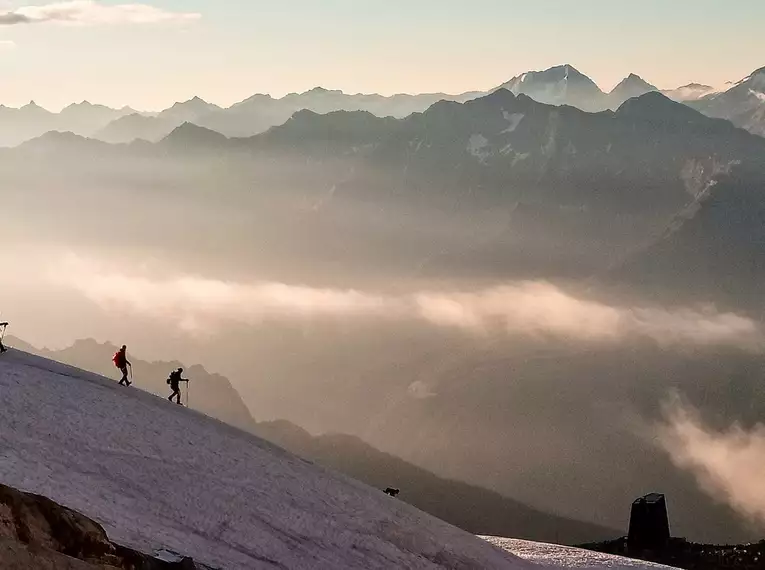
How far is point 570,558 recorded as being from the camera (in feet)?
202

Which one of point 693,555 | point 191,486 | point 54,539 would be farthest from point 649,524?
point 54,539

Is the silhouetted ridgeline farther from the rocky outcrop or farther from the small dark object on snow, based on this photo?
the rocky outcrop

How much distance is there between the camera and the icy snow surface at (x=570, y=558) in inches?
2290

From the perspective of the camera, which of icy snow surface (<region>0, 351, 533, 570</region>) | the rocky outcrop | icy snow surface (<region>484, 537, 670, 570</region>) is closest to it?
the rocky outcrop

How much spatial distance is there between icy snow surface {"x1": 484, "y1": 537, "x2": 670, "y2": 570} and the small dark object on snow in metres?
18.9

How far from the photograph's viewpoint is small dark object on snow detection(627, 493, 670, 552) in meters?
83.8

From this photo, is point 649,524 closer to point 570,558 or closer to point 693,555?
point 693,555

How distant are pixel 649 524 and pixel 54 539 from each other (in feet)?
229

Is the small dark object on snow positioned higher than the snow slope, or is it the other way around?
the small dark object on snow

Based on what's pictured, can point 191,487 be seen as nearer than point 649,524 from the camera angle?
Yes

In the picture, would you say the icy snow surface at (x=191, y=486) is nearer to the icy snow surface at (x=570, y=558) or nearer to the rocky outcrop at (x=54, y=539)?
the rocky outcrop at (x=54, y=539)

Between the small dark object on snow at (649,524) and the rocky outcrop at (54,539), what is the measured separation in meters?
65.1

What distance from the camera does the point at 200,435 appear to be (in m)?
43.3

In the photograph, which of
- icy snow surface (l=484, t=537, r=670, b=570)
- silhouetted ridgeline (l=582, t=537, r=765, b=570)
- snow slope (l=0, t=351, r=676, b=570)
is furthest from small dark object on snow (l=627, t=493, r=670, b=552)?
snow slope (l=0, t=351, r=676, b=570)
